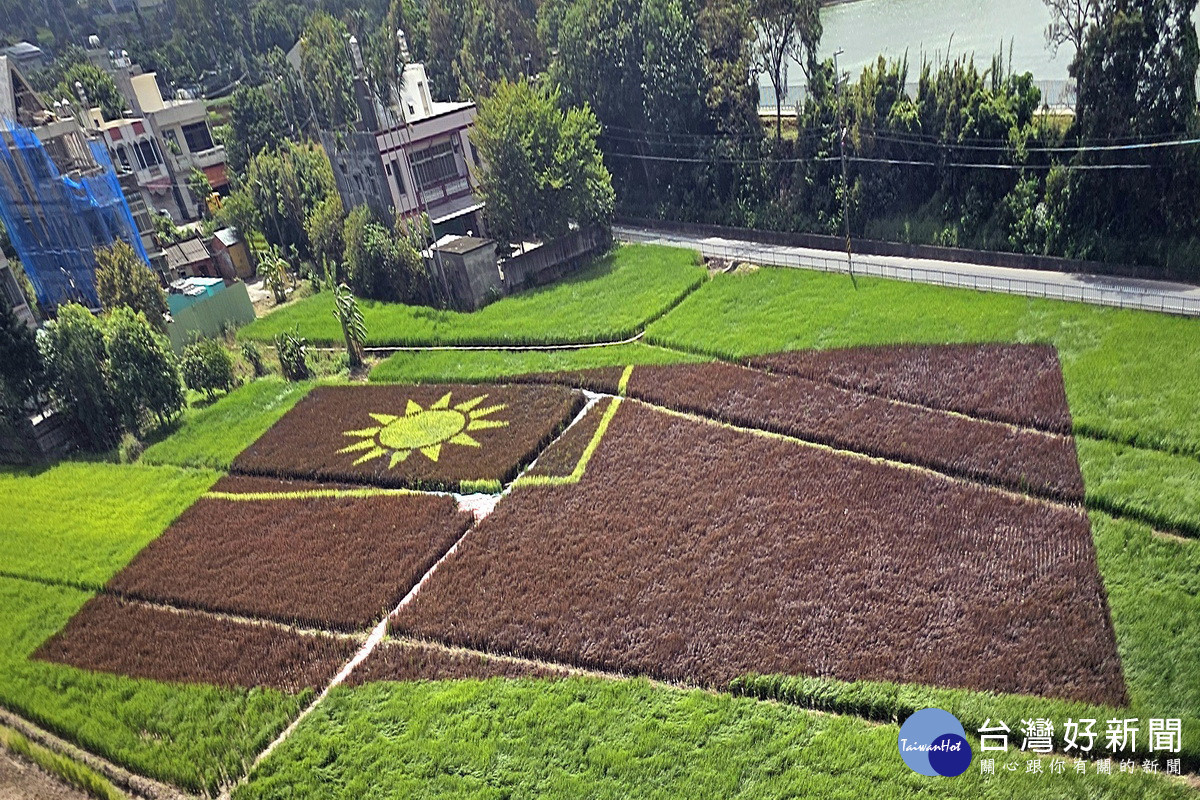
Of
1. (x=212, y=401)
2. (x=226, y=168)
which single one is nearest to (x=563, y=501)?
(x=212, y=401)

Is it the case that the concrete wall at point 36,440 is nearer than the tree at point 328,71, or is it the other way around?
the concrete wall at point 36,440

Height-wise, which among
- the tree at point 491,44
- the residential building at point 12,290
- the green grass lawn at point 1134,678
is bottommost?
the green grass lawn at point 1134,678

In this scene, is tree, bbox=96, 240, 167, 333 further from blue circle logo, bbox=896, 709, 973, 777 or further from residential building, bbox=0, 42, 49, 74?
residential building, bbox=0, 42, 49, 74

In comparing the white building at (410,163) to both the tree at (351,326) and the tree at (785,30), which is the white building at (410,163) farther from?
the tree at (785,30)

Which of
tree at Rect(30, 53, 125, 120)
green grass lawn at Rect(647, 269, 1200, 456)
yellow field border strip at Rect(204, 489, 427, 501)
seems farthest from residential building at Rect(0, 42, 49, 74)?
green grass lawn at Rect(647, 269, 1200, 456)

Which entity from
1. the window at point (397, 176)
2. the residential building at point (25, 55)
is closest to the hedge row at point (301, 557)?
the window at point (397, 176)

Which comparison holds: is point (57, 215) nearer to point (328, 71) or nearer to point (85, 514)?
point (328, 71)
